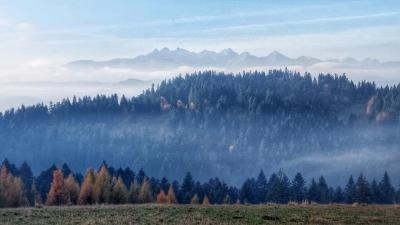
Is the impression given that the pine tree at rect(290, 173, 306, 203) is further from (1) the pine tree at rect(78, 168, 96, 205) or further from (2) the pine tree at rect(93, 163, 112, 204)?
(1) the pine tree at rect(78, 168, 96, 205)

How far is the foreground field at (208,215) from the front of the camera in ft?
135

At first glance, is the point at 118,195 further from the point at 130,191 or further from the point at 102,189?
the point at 130,191

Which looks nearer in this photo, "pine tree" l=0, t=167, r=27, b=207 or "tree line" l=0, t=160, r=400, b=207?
"pine tree" l=0, t=167, r=27, b=207

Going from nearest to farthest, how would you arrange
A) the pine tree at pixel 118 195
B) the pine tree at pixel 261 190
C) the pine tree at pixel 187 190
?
1. the pine tree at pixel 118 195
2. the pine tree at pixel 187 190
3. the pine tree at pixel 261 190

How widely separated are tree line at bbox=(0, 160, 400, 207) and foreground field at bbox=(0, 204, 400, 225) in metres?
11.9

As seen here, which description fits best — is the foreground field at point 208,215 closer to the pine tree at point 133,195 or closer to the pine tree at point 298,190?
the pine tree at point 133,195

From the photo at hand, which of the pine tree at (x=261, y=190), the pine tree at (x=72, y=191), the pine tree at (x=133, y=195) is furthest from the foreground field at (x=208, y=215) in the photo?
the pine tree at (x=261, y=190)

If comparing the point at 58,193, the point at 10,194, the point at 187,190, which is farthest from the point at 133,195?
the point at 187,190

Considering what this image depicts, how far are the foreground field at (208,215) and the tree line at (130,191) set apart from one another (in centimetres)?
1186

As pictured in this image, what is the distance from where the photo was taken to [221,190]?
182750mm

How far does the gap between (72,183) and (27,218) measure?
62.6 metres

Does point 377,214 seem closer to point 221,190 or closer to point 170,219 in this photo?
point 170,219

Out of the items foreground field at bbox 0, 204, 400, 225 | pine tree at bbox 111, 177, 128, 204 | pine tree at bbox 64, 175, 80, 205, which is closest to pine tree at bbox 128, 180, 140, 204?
pine tree at bbox 111, 177, 128, 204

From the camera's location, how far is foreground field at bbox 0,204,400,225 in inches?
1617
